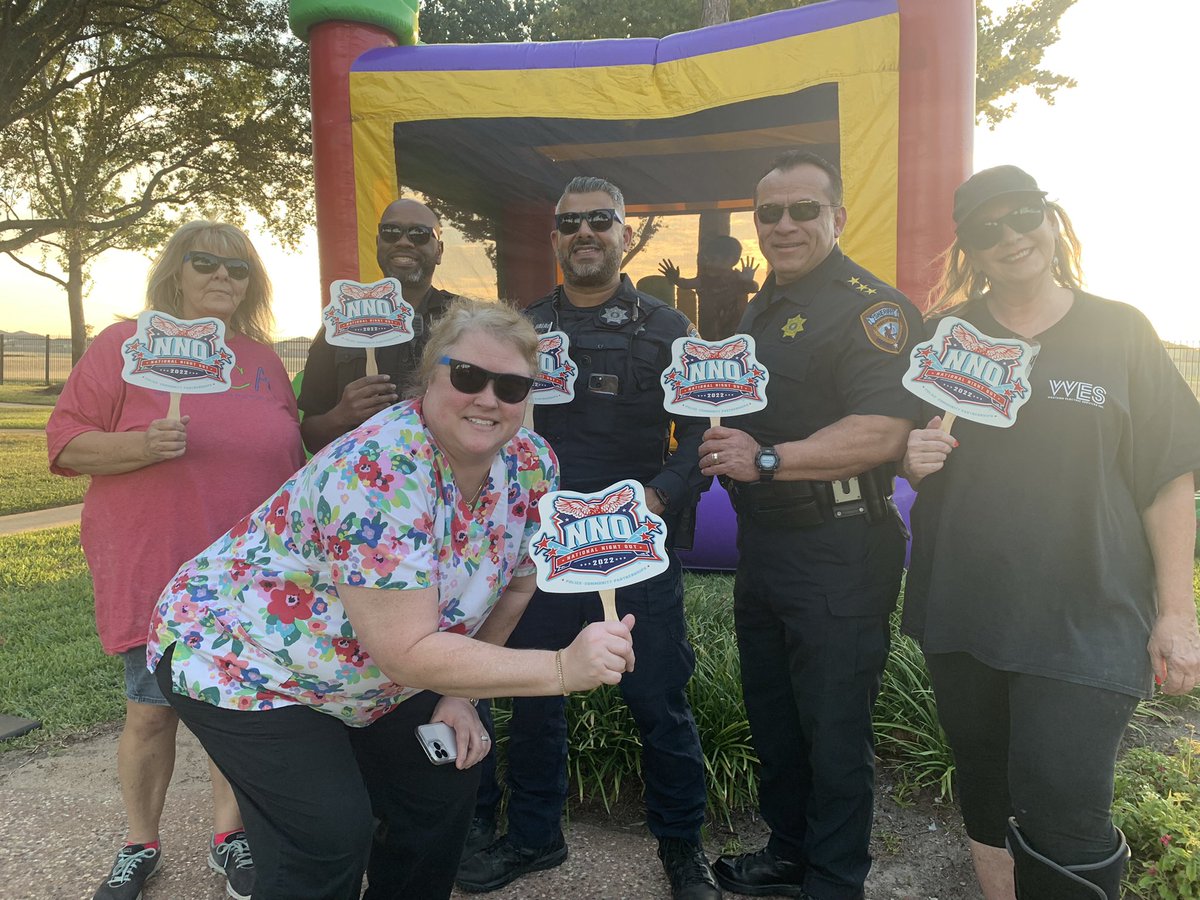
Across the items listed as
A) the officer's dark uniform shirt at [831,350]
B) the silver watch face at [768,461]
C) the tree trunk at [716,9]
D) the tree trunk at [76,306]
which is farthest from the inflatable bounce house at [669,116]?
the tree trunk at [76,306]

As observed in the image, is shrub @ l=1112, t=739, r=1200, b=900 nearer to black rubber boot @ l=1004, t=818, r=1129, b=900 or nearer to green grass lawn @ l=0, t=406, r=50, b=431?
black rubber boot @ l=1004, t=818, r=1129, b=900

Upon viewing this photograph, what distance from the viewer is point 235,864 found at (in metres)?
2.45

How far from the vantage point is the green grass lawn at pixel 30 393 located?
2127cm

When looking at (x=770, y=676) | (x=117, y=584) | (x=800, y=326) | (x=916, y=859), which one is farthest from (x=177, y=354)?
(x=916, y=859)

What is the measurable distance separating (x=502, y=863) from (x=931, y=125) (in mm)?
3876

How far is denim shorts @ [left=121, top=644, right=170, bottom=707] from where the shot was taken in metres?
2.32

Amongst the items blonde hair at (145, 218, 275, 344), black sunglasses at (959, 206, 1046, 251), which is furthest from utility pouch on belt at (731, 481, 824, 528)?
blonde hair at (145, 218, 275, 344)

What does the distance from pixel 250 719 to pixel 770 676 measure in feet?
4.67

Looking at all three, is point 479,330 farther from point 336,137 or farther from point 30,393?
point 30,393

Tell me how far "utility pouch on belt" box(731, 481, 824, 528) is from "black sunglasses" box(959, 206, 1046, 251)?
2.38ft

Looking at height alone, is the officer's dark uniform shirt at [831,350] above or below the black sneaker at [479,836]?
above

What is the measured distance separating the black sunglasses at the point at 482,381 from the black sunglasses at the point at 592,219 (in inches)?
43.6

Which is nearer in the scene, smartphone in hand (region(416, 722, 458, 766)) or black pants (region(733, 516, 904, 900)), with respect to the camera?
smartphone in hand (region(416, 722, 458, 766))

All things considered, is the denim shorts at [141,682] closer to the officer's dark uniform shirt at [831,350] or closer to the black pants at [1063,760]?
the officer's dark uniform shirt at [831,350]
